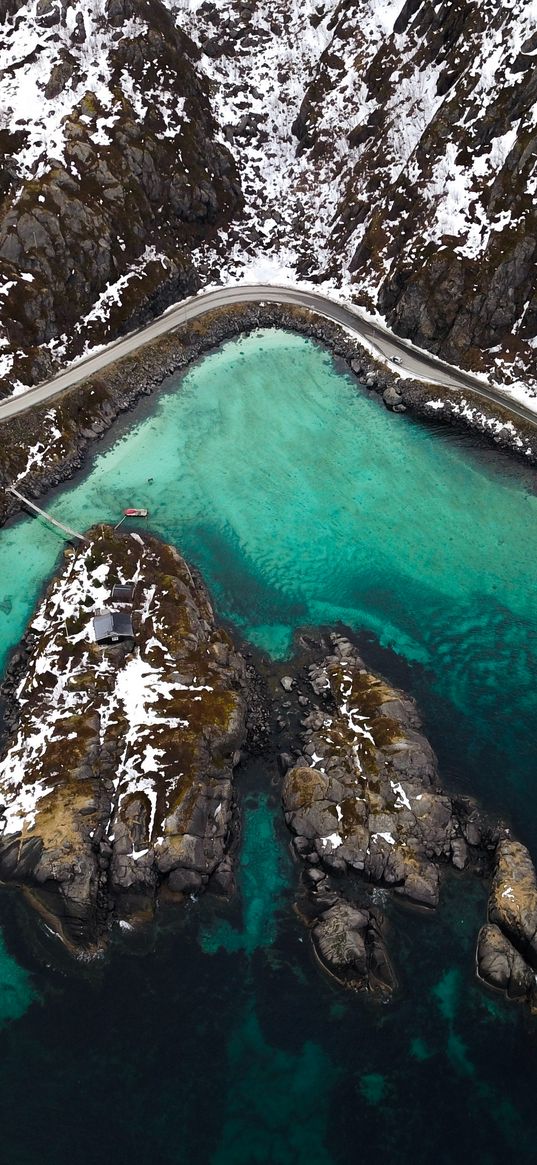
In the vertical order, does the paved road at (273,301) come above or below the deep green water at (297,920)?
above

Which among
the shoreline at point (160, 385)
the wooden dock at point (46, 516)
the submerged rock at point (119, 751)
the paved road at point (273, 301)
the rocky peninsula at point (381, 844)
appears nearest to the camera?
the rocky peninsula at point (381, 844)

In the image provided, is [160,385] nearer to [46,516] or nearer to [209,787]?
[46,516]

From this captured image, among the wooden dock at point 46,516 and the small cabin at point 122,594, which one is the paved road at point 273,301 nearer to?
the wooden dock at point 46,516

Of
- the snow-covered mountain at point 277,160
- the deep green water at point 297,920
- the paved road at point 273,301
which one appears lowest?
the deep green water at point 297,920

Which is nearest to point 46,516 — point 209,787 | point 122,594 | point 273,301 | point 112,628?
point 122,594

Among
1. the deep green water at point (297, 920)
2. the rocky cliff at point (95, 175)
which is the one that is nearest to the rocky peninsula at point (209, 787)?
the deep green water at point (297, 920)

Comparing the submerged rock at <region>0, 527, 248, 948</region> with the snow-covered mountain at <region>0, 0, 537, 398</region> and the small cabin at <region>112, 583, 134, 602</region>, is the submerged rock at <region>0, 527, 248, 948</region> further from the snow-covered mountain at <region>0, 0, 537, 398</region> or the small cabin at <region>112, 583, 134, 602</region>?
the snow-covered mountain at <region>0, 0, 537, 398</region>
